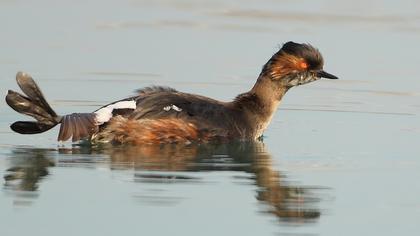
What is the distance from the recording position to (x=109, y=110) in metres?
13.2

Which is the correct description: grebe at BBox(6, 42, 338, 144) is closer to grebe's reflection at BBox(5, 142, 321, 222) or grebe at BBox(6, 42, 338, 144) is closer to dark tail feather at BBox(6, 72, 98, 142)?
dark tail feather at BBox(6, 72, 98, 142)

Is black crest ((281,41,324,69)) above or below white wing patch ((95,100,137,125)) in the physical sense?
above

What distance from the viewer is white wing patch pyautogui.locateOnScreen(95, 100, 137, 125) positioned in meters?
13.1

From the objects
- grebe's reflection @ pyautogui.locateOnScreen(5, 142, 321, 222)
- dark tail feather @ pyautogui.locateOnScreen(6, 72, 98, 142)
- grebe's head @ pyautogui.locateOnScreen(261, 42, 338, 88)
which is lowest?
grebe's reflection @ pyautogui.locateOnScreen(5, 142, 321, 222)

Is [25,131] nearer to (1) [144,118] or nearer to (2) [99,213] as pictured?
(1) [144,118]

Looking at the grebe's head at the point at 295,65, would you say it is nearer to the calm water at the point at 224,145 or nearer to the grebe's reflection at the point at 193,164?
the calm water at the point at 224,145

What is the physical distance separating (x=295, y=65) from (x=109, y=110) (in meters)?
2.16

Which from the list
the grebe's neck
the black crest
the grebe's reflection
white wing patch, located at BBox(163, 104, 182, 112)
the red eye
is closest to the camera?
the grebe's reflection

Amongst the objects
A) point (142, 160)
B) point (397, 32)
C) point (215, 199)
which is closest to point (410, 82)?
point (397, 32)

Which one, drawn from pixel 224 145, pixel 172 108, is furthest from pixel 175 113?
pixel 224 145

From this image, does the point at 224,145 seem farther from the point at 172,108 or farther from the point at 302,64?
the point at 302,64

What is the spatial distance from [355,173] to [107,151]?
2.41 metres

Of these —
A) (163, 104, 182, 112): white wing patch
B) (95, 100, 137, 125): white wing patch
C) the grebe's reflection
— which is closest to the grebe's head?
the grebe's reflection

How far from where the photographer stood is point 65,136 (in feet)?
41.2
